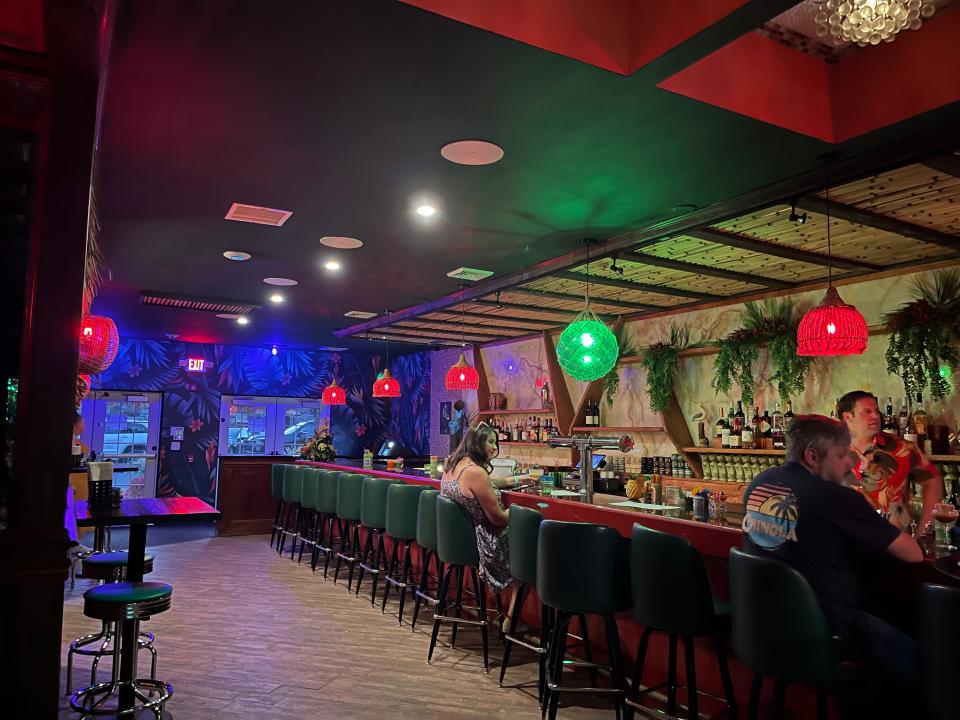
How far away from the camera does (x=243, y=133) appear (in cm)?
328

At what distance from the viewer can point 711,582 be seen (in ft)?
10.3

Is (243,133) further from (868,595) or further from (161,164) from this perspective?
(868,595)

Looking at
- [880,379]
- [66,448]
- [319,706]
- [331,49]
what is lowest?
[319,706]

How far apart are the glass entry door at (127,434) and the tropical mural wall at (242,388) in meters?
0.14

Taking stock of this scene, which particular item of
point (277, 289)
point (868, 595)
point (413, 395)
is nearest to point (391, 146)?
point (868, 595)

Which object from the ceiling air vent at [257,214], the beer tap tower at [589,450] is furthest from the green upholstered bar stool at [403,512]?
the ceiling air vent at [257,214]

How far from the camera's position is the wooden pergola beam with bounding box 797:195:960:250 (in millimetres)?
3961

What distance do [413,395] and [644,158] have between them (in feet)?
30.1

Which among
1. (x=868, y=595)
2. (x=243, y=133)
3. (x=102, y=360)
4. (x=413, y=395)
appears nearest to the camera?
(x=868, y=595)

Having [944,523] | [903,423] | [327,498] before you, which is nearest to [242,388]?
[327,498]

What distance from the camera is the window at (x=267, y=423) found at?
11.4 m

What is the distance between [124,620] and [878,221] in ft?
16.1

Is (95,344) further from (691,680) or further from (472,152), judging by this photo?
(691,680)

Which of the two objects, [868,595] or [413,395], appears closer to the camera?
[868,595]
